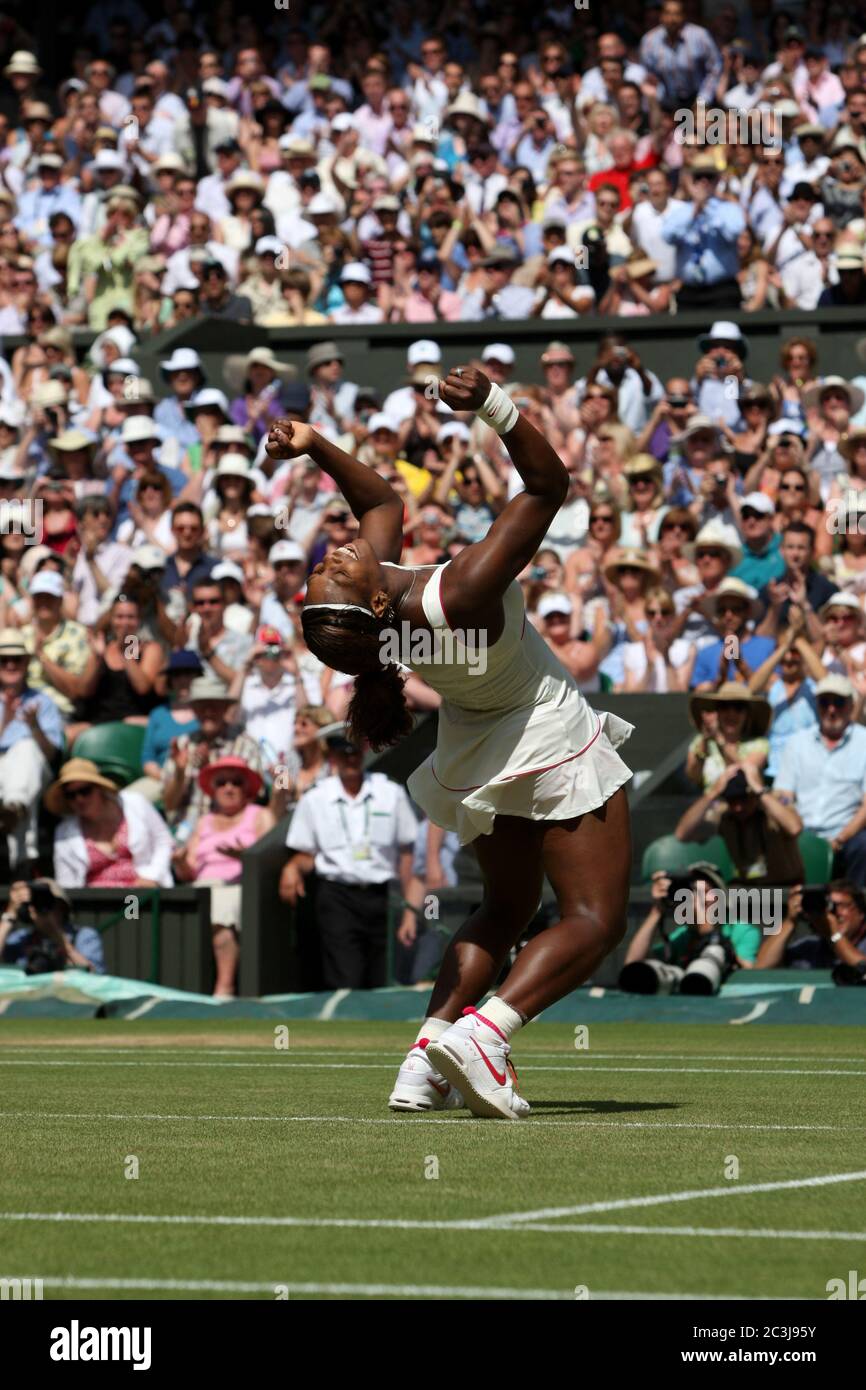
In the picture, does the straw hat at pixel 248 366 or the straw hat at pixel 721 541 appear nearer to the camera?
the straw hat at pixel 721 541

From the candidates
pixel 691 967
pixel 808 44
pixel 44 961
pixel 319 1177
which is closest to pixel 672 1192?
pixel 319 1177

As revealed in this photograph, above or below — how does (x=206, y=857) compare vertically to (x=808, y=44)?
below

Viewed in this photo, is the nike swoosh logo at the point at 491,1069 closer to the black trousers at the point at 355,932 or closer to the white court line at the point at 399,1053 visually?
the white court line at the point at 399,1053

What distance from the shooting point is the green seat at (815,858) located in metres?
14.7

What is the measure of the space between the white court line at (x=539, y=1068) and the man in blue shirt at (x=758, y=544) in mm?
6783

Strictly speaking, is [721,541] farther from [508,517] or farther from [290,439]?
[508,517]

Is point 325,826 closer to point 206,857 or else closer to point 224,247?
point 206,857

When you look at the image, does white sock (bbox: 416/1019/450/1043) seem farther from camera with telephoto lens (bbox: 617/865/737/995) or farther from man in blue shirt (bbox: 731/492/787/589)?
man in blue shirt (bbox: 731/492/787/589)

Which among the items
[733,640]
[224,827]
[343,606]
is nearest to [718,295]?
[733,640]

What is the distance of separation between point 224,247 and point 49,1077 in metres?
14.5

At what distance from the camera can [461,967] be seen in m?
7.95

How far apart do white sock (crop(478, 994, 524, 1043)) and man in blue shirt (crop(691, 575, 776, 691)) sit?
28.6ft

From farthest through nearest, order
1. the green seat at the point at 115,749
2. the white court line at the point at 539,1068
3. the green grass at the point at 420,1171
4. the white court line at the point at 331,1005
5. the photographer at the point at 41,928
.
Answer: the green seat at the point at 115,749 → the photographer at the point at 41,928 → the white court line at the point at 331,1005 → the white court line at the point at 539,1068 → the green grass at the point at 420,1171

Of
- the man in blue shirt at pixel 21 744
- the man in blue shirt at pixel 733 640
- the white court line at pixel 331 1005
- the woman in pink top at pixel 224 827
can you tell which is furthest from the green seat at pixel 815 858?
the man in blue shirt at pixel 21 744
